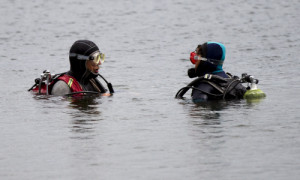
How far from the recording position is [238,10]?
1513 inches

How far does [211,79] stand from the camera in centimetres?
1215

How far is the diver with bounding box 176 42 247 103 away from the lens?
12.2 metres

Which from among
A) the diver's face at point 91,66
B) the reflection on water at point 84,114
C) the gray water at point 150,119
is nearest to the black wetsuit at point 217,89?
the gray water at point 150,119

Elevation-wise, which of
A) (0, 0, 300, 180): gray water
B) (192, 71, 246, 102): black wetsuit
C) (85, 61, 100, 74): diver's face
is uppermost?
(85, 61, 100, 74): diver's face

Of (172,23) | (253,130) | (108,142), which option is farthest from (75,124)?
(172,23)

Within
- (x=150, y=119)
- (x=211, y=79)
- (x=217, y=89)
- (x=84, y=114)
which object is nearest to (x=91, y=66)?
(x=84, y=114)

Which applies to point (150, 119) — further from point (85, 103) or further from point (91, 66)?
point (91, 66)

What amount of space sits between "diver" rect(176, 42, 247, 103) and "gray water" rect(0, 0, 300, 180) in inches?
7.3

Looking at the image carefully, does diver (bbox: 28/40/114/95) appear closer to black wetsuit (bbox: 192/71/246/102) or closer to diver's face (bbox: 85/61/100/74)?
diver's face (bbox: 85/61/100/74)

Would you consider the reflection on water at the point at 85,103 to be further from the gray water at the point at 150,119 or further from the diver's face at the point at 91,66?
the diver's face at the point at 91,66

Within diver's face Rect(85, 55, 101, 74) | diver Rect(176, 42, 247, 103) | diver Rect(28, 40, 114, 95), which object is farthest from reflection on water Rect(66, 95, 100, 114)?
diver Rect(176, 42, 247, 103)

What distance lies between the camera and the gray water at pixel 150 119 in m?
8.65

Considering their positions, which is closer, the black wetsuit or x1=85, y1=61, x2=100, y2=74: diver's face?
the black wetsuit

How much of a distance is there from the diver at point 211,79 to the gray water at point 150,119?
19cm
